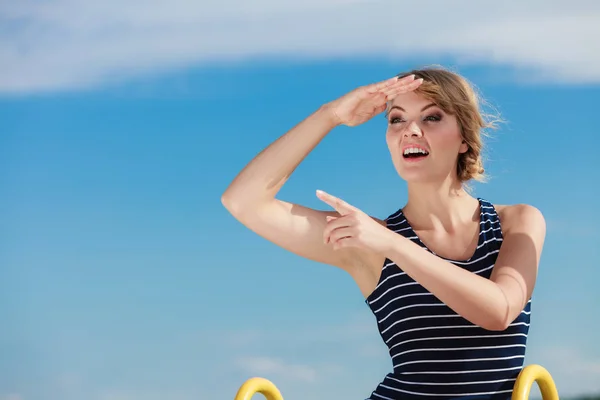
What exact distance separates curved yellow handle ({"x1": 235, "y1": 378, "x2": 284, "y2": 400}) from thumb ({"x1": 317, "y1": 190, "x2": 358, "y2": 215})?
1.62 feet

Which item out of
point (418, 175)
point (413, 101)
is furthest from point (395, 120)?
point (418, 175)

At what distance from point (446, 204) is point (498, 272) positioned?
13.1 inches

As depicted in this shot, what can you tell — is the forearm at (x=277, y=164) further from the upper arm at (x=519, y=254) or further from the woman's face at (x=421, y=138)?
the upper arm at (x=519, y=254)

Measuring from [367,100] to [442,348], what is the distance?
0.72 meters

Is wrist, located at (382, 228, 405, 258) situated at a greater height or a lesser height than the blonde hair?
lesser

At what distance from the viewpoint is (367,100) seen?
2.40 m

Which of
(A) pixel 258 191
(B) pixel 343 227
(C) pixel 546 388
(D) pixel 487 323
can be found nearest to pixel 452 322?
(D) pixel 487 323

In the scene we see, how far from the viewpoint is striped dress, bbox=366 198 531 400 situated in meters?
2.24

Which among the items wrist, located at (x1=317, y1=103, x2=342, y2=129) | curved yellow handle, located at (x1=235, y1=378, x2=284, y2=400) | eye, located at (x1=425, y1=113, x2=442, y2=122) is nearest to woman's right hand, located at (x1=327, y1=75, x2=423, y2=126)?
wrist, located at (x1=317, y1=103, x2=342, y2=129)

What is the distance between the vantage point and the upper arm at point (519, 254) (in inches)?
85.7

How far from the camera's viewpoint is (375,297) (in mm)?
2443

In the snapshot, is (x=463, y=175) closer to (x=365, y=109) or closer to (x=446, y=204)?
(x=446, y=204)

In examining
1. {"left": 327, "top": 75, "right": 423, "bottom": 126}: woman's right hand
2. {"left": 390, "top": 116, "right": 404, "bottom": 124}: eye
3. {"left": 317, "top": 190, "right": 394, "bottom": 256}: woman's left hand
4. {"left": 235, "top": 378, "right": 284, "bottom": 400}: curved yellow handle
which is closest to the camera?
{"left": 317, "top": 190, "right": 394, "bottom": 256}: woman's left hand

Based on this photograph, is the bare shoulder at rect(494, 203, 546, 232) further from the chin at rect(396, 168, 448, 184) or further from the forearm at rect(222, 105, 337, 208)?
the forearm at rect(222, 105, 337, 208)
